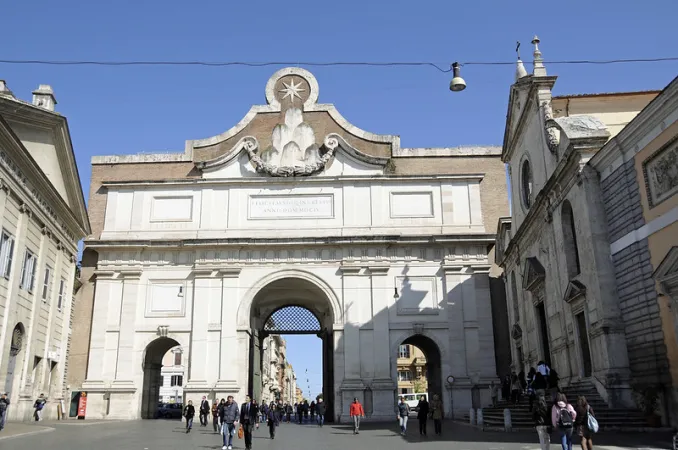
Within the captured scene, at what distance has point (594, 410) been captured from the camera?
1647 centimetres

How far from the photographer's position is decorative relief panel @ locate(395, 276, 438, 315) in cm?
3094

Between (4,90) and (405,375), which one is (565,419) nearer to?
(4,90)

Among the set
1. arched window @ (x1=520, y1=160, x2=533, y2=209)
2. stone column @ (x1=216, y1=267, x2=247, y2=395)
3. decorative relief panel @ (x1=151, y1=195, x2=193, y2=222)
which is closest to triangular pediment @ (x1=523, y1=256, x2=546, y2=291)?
arched window @ (x1=520, y1=160, x2=533, y2=209)

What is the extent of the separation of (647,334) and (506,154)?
14965mm

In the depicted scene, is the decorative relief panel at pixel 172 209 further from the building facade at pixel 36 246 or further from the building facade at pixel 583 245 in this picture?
the building facade at pixel 583 245

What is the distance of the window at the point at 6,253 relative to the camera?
21.1 metres

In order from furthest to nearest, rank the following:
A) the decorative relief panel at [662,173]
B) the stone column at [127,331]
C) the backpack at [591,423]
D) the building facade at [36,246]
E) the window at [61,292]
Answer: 1. the stone column at [127,331]
2. the window at [61,292]
3. the building facade at [36,246]
4. the decorative relief panel at [662,173]
5. the backpack at [591,423]

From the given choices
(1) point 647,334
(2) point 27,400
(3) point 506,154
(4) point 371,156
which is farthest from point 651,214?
(2) point 27,400

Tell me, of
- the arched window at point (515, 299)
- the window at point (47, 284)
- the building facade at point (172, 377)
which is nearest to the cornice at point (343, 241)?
the arched window at point (515, 299)

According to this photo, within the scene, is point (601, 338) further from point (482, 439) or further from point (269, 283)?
point (269, 283)

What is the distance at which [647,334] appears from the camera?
16188 mm

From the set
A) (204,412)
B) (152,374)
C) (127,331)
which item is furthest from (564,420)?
(152,374)

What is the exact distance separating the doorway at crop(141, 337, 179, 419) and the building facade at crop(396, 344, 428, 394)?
152ft

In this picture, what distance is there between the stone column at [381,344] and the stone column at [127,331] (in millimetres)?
11437
